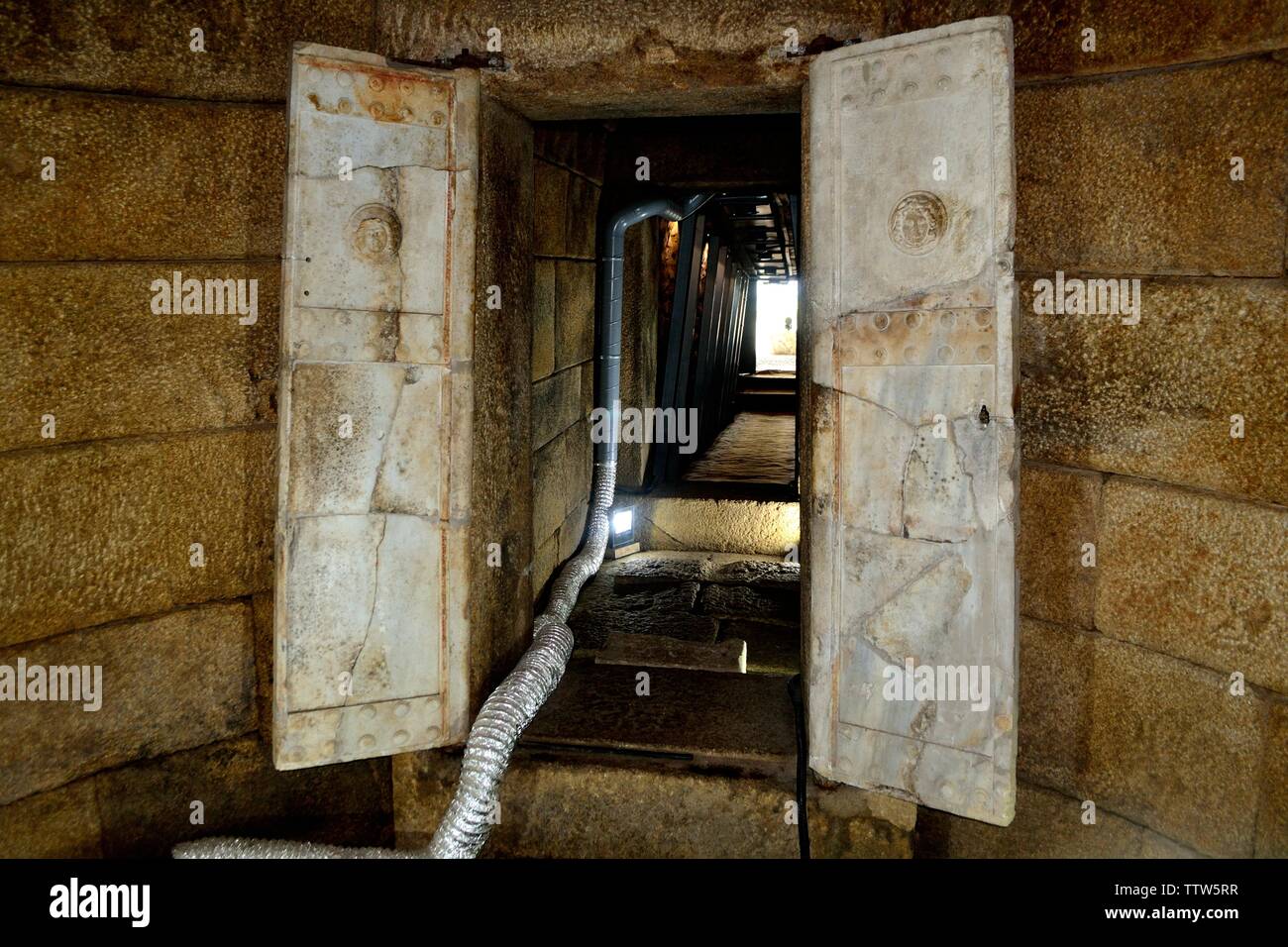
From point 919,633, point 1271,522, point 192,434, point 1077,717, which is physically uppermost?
point 192,434

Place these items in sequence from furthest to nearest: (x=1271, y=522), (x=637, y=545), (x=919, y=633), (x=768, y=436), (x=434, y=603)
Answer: (x=768, y=436) < (x=637, y=545) < (x=434, y=603) < (x=919, y=633) < (x=1271, y=522)

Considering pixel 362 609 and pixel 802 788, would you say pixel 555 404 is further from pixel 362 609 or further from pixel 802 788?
pixel 802 788

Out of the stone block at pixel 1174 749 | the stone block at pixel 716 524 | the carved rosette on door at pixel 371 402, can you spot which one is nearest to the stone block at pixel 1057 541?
the stone block at pixel 1174 749

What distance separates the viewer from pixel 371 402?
244cm

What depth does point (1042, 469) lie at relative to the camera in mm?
2523

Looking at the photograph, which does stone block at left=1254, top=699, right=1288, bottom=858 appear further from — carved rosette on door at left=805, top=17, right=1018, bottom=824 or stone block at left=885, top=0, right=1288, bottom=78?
stone block at left=885, top=0, right=1288, bottom=78

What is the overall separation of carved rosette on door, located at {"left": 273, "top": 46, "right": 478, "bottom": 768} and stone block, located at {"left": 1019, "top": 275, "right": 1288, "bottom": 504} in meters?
1.84

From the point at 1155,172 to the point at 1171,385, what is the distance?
2.00ft

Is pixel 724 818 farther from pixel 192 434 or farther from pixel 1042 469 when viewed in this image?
pixel 192 434

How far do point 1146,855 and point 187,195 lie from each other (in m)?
3.61

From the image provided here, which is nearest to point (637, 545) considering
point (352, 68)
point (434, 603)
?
point (434, 603)

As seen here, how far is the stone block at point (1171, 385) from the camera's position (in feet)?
6.96

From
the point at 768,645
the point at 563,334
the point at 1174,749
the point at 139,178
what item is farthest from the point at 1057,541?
the point at 139,178

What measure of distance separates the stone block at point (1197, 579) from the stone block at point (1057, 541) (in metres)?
0.04
